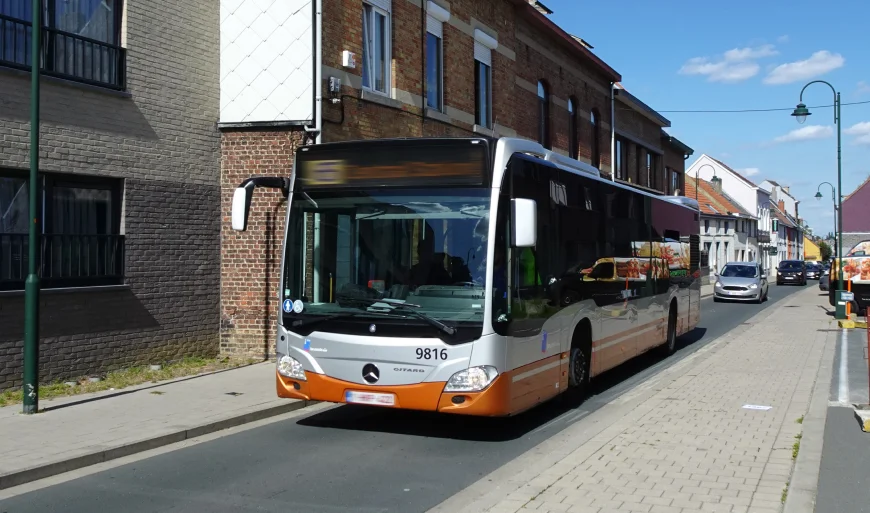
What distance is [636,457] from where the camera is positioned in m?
6.96

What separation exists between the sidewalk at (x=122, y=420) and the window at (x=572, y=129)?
54.3ft

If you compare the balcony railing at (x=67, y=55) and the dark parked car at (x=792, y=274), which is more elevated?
the balcony railing at (x=67, y=55)

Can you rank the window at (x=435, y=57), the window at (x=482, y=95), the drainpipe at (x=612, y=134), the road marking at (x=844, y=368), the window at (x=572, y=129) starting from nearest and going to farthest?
the road marking at (x=844, y=368), the window at (x=435, y=57), the window at (x=482, y=95), the window at (x=572, y=129), the drainpipe at (x=612, y=134)

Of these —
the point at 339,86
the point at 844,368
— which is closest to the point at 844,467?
the point at 844,368

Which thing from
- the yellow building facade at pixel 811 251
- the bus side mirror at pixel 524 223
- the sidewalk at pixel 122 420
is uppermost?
the yellow building facade at pixel 811 251

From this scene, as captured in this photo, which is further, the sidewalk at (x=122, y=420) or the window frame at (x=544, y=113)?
the window frame at (x=544, y=113)

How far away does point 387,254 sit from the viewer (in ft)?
25.6

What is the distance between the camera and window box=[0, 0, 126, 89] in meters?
10.1

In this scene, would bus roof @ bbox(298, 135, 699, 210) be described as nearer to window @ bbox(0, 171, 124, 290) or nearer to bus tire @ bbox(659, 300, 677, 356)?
window @ bbox(0, 171, 124, 290)

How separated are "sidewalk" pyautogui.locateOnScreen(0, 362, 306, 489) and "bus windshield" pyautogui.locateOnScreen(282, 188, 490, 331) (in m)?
1.64

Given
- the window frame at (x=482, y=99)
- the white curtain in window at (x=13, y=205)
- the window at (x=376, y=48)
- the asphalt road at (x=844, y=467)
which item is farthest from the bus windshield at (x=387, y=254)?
the window frame at (x=482, y=99)

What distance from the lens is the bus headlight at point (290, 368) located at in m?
8.08

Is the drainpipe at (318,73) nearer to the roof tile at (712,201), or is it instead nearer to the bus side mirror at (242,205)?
the bus side mirror at (242,205)

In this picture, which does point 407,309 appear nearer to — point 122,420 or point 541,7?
point 122,420
